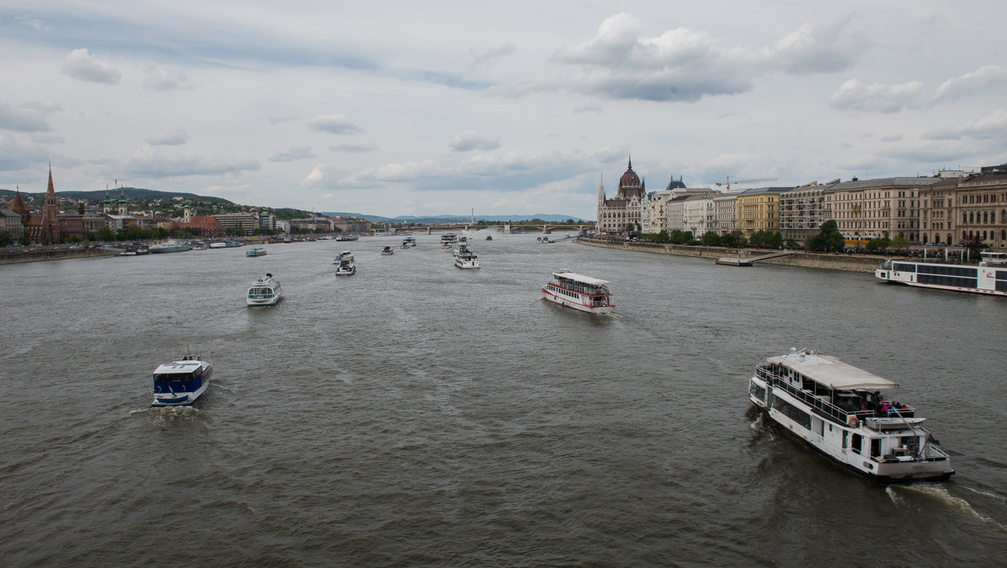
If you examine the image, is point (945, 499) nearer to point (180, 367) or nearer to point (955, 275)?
→ point (180, 367)

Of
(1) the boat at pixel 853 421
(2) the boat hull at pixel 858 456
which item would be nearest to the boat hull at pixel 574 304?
(1) the boat at pixel 853 421

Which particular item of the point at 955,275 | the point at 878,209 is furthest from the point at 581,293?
the point at 878,209

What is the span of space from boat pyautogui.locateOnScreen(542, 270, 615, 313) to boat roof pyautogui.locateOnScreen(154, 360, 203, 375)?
2373cm

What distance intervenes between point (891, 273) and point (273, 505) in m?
57.0

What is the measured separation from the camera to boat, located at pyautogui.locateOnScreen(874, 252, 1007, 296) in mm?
47500

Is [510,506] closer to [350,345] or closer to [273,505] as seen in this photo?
[273,505]

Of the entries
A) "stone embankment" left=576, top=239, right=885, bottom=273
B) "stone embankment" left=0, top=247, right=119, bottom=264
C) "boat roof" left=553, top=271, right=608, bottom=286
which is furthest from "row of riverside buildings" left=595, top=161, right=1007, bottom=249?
"stone embankment" left=0, top=247, right=119, bottom=264

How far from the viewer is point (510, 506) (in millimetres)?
14047

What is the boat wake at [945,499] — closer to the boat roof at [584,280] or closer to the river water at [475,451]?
the river water at [475,451]

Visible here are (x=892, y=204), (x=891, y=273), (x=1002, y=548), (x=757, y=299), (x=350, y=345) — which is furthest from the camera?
(x=892, y=204)

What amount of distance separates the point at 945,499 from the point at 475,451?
10805 mm

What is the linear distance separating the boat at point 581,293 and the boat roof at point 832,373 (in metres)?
19.9

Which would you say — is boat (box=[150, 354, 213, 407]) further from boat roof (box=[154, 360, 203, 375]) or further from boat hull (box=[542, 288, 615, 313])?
boat hull (box=[542, 288, 615, 313])

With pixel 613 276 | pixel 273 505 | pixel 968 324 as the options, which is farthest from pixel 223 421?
pixel 613 276
